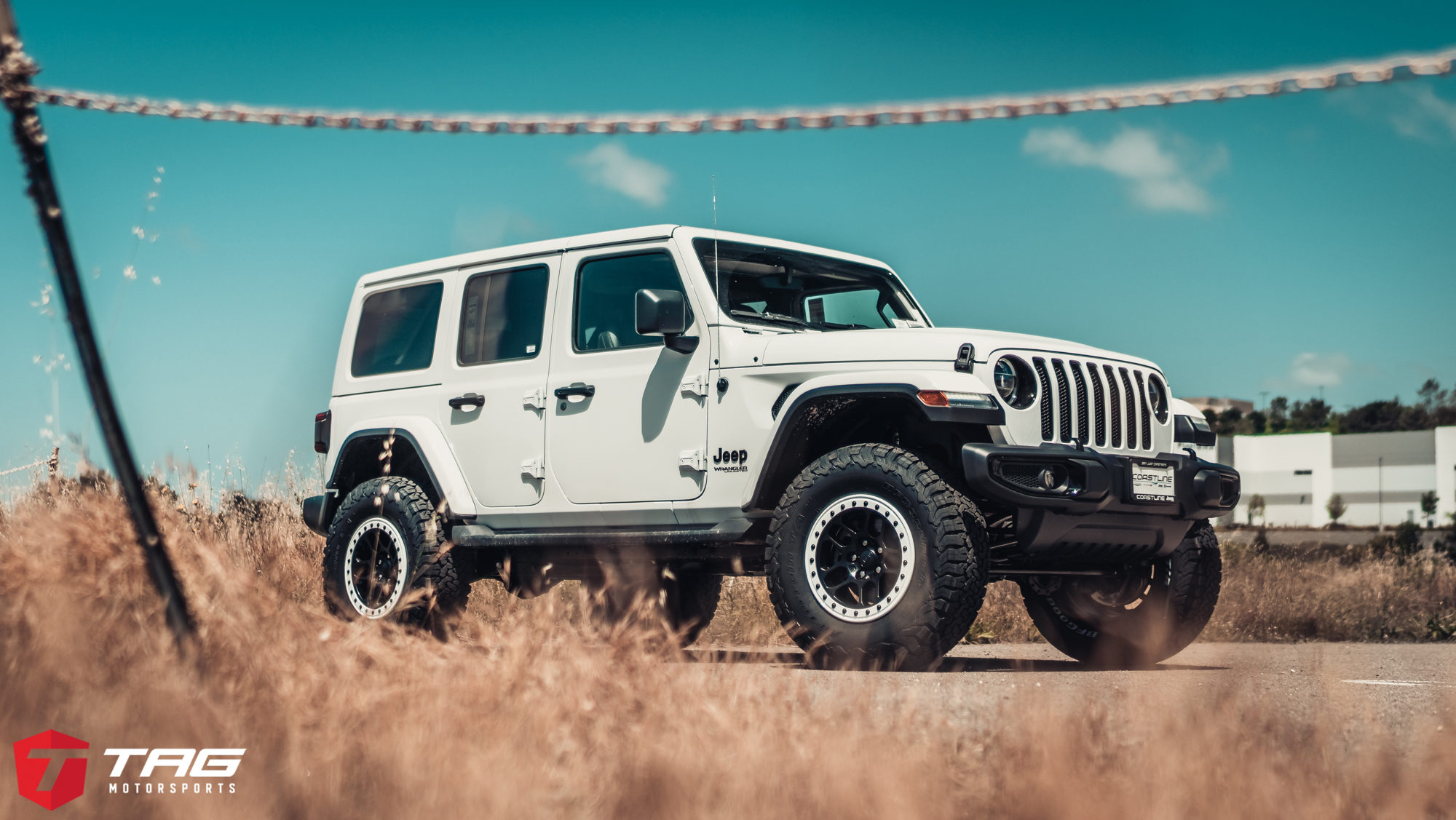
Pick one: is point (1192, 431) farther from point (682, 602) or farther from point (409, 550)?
point (409, 550)

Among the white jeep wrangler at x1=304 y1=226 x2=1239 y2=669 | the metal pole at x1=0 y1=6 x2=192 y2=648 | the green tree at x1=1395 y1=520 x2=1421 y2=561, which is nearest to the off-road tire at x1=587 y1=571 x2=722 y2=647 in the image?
the white jeep wrangler at x1=304 y1=226 x2=1239 y2=669

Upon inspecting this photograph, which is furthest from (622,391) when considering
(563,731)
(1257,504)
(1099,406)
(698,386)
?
(1257,504)

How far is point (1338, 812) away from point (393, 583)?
5.68m

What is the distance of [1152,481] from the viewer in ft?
20.2

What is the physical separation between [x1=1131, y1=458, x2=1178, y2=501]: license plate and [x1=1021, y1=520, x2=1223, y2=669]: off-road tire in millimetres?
569

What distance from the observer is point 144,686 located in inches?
135

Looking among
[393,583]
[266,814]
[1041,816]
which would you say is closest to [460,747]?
[266,814]

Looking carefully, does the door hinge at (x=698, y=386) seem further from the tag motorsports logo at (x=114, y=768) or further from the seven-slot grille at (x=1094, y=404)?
the tag motorsports logo at (x=114, y=768)

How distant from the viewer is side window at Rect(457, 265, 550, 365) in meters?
7.47

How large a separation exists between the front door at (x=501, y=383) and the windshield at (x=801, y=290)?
102 centimetres

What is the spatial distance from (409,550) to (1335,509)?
96.9 meters

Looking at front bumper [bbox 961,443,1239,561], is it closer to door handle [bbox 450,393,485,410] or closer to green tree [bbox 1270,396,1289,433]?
door handle [bbox 450,393,485,410]

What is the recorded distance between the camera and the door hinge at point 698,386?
656 cm

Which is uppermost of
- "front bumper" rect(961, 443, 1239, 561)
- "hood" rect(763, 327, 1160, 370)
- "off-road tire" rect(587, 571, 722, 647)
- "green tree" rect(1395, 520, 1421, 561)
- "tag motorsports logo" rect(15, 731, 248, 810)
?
"hood" rect(763, 327, 1160, 370)
